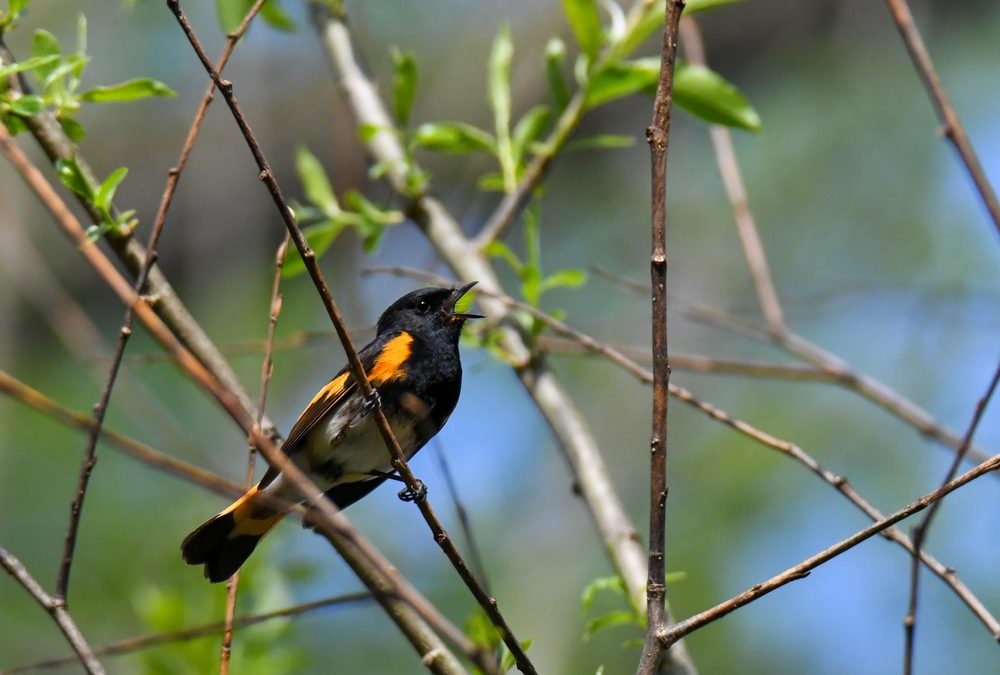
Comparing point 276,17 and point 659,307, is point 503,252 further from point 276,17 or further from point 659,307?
point 659,307

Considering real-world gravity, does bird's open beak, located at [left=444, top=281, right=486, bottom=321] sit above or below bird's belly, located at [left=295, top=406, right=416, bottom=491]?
above

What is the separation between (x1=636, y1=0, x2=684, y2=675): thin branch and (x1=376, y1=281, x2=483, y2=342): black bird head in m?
1.51

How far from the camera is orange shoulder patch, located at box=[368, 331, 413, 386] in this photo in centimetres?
309

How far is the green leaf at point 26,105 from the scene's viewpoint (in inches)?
81.7

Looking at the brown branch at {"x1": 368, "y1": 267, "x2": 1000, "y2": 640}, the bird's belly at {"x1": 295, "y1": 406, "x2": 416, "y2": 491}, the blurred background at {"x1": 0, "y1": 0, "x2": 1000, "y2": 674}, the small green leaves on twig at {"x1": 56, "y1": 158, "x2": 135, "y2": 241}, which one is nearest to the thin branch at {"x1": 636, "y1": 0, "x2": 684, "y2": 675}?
the brown branch at {"x1": 368, "y1": 267, "x2": 1000, "y2": 640}

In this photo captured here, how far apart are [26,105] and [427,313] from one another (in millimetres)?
1502

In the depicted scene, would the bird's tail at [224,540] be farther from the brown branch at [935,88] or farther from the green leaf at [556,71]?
the brown branch at [935,88]

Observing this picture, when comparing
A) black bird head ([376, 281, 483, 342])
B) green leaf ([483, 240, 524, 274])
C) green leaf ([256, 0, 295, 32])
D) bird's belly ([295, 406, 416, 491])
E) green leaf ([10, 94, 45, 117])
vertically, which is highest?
green leaf ([256, 0, 295, 32])

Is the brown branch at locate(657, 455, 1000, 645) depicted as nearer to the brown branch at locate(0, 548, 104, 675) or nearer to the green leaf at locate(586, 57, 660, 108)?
the brown branch at locate(0, 548, 104, 675)

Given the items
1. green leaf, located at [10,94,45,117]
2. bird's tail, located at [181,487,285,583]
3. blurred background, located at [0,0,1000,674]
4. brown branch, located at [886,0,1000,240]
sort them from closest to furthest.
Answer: brown branch, located at [886,0,1000,240]
green leaf, located at [10,94,45,117]
bird's tail, located at [181,487,285,583]
blurred background, located at [0,0,1000,674]

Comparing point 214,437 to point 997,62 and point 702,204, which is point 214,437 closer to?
point 702,204

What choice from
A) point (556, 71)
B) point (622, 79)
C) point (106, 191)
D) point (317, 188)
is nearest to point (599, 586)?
point (106, 191)

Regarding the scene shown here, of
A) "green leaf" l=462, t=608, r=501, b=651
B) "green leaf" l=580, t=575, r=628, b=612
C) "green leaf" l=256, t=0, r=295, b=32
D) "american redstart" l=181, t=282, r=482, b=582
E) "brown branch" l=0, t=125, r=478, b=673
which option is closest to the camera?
"brown branch" l=0, t=125, r=478, b=673

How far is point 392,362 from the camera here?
10.3 ft
